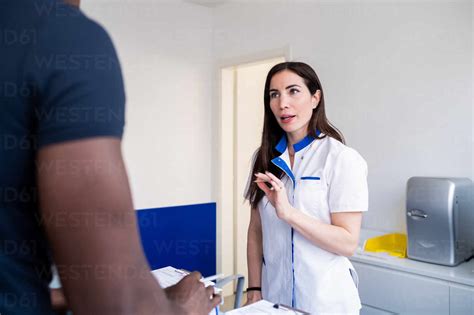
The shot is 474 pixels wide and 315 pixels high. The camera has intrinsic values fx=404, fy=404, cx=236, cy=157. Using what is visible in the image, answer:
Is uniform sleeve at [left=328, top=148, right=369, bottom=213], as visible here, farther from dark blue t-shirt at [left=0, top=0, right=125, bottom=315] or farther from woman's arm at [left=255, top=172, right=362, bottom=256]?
dark blue t-shirt at [left=0, top=0, right=125, bottom=315]

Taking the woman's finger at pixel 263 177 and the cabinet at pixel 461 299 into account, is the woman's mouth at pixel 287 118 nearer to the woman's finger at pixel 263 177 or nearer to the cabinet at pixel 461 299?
the woman's finger at pixel 263 177

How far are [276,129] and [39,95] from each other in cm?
134

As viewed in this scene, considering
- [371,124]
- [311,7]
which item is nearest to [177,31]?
[311,7]

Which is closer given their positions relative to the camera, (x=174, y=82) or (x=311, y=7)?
(x=311, y=7)

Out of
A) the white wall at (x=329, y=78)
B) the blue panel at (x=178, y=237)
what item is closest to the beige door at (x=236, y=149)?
the white wall at (x=329, y=78)

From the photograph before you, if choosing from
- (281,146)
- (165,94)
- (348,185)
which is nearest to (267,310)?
(348,185)

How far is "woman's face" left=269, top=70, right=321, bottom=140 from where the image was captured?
1564 mm

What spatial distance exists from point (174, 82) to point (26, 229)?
315 centimetres

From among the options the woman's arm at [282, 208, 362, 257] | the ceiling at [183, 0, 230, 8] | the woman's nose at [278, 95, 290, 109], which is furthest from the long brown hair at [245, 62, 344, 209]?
the ceiling at [183, 0, 230, 8]

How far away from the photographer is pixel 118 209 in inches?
17.8

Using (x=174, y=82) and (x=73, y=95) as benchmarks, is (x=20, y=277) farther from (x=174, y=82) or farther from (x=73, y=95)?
(x=174, y=82)

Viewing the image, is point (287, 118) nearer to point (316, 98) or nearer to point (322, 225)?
point (316, 98)

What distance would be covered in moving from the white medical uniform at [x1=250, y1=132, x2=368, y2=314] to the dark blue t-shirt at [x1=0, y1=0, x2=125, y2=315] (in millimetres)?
1085

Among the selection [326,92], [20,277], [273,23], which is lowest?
[20,277]
